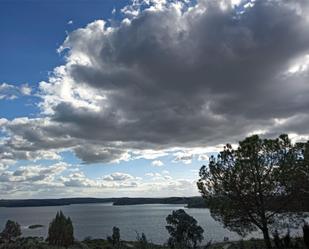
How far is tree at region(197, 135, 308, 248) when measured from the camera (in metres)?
32.2

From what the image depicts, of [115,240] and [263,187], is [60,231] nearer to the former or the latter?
[115,240]

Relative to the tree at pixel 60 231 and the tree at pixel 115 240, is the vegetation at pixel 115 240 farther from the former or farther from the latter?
the tree at pixel 60 231

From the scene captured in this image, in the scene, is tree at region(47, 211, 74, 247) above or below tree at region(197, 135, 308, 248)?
below

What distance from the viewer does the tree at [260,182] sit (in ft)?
105

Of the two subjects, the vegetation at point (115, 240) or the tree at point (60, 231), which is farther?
the tree at point (60, 231)

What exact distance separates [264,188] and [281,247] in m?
4.88

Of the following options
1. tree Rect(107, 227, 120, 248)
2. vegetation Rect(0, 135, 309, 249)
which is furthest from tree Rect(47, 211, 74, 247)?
vegetation Rect(0, 135, 309, 249)

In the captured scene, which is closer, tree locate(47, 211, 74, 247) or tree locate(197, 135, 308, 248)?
tree locate(197, 135, 308, 248)

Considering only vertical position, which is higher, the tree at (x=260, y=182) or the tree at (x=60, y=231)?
the tree at (x=260, y=182)

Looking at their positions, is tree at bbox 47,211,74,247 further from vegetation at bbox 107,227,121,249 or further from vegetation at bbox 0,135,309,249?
vegetation at bbox 0,135,309,249

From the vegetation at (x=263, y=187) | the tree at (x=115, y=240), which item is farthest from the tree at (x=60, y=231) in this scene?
the vegetation at (x=263, y=187)

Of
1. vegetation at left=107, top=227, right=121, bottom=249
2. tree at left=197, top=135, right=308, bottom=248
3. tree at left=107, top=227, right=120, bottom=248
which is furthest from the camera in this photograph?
tree at left=197, top=135, right=308, bottom=248

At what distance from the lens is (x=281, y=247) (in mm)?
31953

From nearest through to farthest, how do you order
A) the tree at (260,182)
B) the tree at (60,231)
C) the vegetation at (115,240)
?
the vegetation at (115,240) < the tree at (260,182) < the tree at (60,231)
